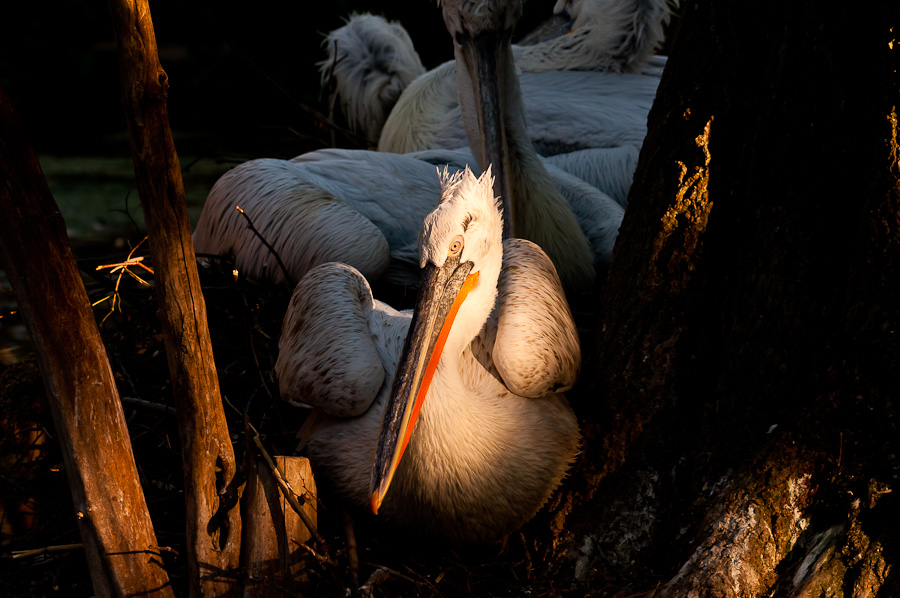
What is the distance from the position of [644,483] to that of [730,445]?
0.25 m

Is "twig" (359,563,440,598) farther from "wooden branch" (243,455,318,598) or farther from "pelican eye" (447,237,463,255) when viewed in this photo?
"pelican eye" (447,237,463,255)

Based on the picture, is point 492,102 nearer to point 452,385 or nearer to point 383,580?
point 452,385

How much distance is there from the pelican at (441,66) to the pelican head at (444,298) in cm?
216

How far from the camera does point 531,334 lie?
2.10 m

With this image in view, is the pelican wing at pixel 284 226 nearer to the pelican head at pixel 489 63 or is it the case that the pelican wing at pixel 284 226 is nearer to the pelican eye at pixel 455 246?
the pelican head at pixel 489 63

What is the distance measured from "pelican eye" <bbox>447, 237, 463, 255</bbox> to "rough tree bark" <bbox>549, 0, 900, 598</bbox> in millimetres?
434

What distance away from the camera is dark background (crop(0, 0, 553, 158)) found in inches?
295

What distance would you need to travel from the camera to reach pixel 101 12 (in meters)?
7.93

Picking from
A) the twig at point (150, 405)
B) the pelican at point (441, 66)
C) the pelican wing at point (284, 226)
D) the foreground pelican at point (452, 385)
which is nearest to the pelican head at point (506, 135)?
the pelican wing at point (284, 226)

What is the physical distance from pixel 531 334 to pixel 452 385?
0.80ft

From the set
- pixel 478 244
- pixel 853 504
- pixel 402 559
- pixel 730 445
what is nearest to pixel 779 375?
pixel 730 445

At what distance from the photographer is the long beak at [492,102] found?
2.85 m

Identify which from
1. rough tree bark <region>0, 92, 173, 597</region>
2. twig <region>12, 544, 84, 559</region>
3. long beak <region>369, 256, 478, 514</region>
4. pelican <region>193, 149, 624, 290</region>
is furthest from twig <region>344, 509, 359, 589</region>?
pelican <region>193, 149, 624, 290</region>

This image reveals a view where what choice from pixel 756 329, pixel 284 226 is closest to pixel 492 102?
pixel 284 226
